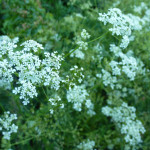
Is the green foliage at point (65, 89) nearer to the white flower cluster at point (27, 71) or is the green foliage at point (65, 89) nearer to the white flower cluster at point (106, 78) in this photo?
the white flower cluster at point (106, 78)

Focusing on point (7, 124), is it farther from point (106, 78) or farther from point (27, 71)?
point (106, 78)

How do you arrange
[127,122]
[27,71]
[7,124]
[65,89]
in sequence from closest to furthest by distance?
[27,71] < [7,124] < [65,89] < [127,122]

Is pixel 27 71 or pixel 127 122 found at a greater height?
pixel 27 71

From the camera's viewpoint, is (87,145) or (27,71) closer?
(27,71)

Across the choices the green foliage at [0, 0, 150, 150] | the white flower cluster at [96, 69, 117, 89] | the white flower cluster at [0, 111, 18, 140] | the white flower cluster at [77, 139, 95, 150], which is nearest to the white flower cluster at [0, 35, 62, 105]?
the white flower cluster at [0, 111, 18, 140]

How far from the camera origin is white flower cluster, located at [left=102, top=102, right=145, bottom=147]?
3.01 m

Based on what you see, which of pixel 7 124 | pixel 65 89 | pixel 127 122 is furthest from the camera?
pixel 127 122

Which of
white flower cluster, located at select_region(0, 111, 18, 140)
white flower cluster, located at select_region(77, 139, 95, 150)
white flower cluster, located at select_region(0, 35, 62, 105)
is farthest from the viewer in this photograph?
white flower cluster, located at select_region(77, 139, 95, 150)

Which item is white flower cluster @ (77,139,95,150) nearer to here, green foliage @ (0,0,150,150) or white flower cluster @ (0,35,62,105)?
green foliage @ (0,0,150,150)

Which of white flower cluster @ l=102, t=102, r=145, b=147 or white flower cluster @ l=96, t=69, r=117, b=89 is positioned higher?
white flower cluster @ l=96, t=69, r=117, b=89

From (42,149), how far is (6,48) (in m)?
1.63

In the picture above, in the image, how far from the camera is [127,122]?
3049 mm

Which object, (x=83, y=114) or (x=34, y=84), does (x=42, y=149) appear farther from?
(x=34, y=84)

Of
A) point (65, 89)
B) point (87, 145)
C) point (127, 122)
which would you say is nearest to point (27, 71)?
point (65, 89)
